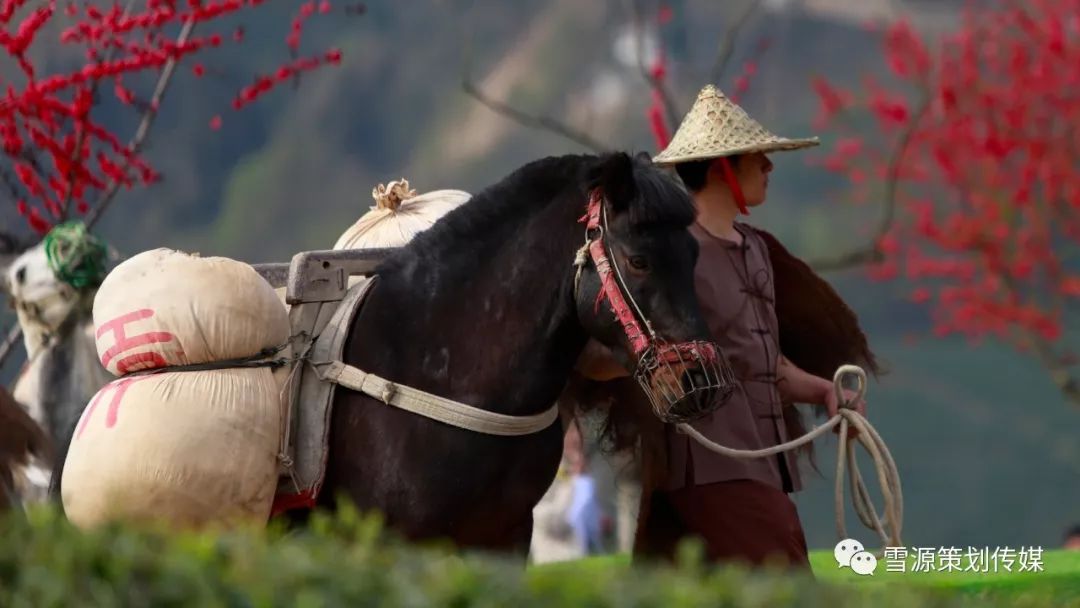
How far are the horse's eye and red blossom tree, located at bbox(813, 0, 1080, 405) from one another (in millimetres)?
6968

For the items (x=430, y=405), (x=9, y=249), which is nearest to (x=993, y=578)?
(x=430, y=405)

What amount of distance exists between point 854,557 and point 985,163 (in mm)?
6749

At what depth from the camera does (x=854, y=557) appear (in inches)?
208

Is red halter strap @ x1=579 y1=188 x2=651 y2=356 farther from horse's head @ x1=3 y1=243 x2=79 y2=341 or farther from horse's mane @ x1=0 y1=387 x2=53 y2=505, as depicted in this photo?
horse's head @ x1=3 y1=243 x2=79 y2=341

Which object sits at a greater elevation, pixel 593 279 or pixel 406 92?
pixel 406 92

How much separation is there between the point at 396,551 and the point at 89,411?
193 cm

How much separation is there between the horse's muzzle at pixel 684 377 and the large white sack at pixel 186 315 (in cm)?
96

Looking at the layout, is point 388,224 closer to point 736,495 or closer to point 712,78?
point 736,495

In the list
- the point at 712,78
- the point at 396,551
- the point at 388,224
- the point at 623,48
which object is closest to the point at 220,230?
the point at 623,48

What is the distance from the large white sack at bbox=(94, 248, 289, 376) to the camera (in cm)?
445

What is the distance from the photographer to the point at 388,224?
5242 millimetres

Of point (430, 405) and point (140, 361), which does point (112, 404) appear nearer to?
point (140, 361)

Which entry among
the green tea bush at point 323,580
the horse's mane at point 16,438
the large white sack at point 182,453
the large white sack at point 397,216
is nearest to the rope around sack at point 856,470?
the large white sack at point 397,216

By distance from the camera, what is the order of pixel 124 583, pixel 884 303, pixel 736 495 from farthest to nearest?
pixel 884 303, pixel 736 495, pixel 124 583
